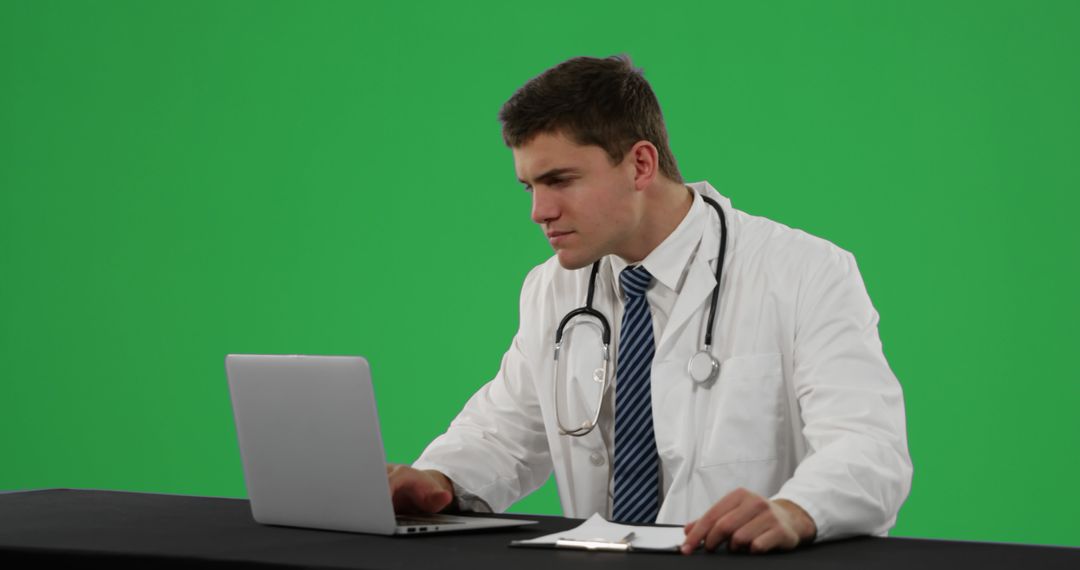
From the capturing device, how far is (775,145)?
3764 mm

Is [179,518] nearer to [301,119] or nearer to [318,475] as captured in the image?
[318,475]

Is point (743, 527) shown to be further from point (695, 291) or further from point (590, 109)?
point (590, 109)

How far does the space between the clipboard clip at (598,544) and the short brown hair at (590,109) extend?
840 millimetres

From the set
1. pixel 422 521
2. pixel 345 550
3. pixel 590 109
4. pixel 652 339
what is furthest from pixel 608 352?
pixel 345 550

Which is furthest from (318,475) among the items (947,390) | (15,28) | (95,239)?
(15,28)

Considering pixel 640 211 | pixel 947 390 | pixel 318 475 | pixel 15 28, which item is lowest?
pixel 947 390

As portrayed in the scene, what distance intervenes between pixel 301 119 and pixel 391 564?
3.02m

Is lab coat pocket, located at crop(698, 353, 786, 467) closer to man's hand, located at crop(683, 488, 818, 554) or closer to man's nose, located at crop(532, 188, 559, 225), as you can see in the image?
man's nose, located at crop(532, 188, 559, 225)

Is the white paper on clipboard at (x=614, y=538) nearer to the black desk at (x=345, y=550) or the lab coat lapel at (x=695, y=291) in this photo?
the black desk at (x=345, y=550)

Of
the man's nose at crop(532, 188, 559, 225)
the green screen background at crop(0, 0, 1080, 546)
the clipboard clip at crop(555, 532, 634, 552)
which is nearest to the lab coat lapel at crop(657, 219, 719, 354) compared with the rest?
the man's nose at crop(532, 188, 559, 225)

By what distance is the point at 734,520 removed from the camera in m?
1.48

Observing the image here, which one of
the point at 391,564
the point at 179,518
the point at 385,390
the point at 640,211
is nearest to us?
the point at 391,564

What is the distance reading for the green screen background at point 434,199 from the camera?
3553mm

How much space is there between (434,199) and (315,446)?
2.47m
